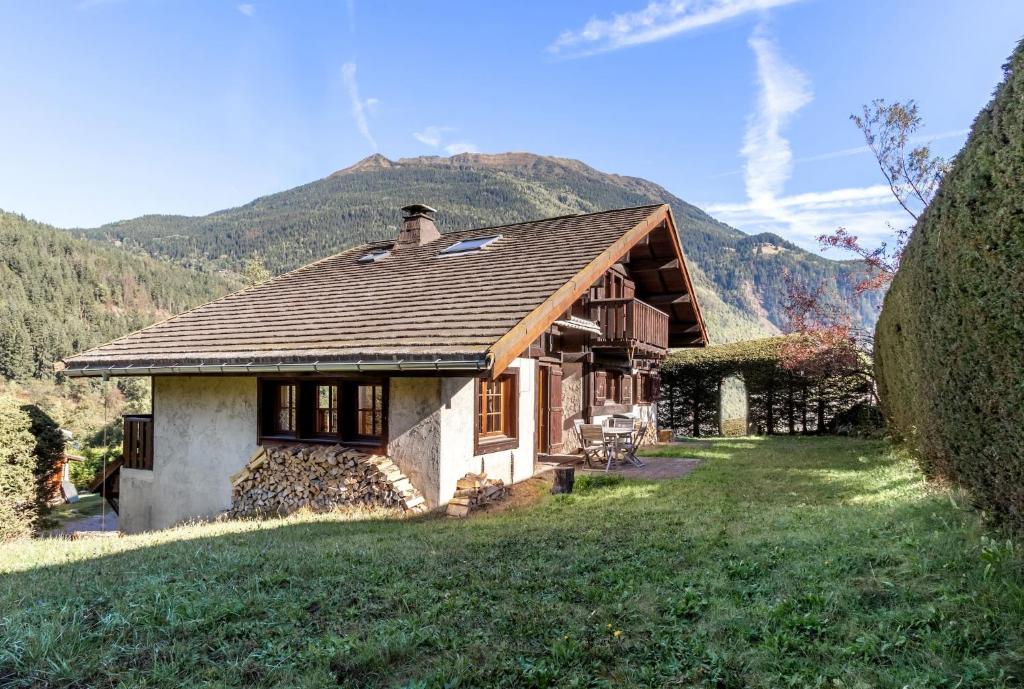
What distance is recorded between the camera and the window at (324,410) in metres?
8.62

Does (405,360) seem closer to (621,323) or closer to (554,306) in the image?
(554,306)

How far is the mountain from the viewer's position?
5225 cm

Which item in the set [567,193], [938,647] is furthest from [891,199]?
[567,193]

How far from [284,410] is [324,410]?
831mm

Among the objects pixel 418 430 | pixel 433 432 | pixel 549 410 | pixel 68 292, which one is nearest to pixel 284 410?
pixel 418 430

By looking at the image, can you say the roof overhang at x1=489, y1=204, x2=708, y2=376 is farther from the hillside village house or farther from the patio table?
the patio table

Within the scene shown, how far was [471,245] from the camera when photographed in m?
12.5

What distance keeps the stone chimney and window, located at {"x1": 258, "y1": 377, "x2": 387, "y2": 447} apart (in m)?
5.70

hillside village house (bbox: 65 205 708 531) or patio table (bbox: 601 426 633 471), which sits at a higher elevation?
hillside village house (bbox: 65 205 708 531)

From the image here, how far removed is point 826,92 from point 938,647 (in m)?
19.0

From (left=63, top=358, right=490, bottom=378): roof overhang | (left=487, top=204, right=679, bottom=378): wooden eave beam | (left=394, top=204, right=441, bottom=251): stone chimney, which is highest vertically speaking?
(left=394, top=204, right=441, bottom=251): stone chimney

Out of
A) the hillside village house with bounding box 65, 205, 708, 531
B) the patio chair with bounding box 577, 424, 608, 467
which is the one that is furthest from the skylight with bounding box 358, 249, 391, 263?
the patio chair with bounding box 577, 424, 608, 467

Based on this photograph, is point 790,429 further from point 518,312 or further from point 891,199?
point 518,312

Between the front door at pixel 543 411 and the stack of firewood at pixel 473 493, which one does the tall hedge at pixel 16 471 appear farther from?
the front door at pixel 543 411
